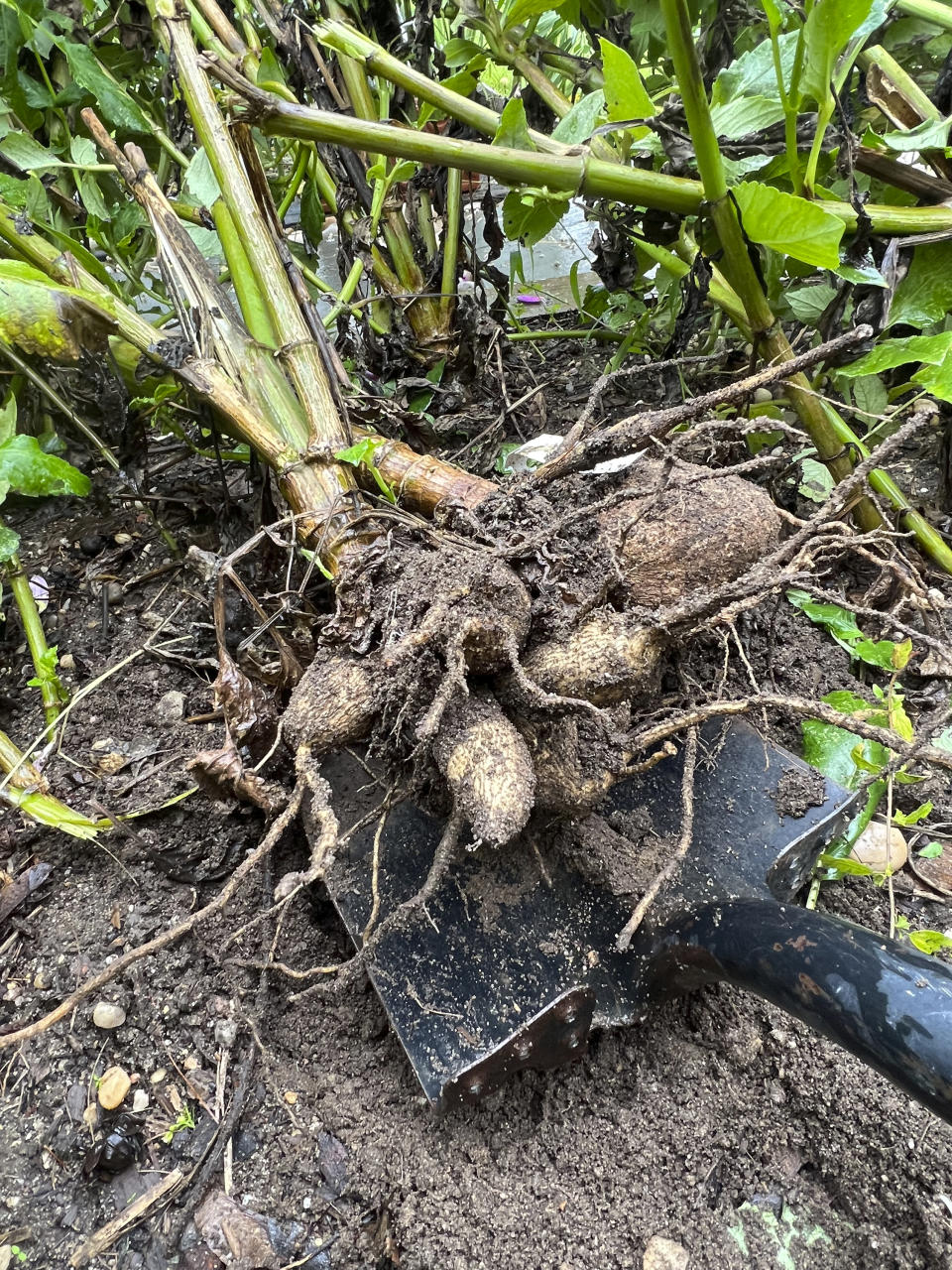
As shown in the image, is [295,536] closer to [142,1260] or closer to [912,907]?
[142,1260]

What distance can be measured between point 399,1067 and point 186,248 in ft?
3.18

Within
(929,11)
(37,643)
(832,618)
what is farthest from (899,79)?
(37,643)

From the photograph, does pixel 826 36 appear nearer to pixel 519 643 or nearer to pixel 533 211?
pixel 533 211

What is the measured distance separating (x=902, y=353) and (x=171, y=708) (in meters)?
0.99

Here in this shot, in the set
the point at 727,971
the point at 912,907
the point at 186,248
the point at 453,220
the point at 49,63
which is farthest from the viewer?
the point at 453,220

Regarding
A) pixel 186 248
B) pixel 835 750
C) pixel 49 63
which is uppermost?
pixel 49 63

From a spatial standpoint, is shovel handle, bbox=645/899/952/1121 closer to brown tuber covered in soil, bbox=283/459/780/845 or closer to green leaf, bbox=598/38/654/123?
brown tuber covered in soil, bbox=283/459/780/845

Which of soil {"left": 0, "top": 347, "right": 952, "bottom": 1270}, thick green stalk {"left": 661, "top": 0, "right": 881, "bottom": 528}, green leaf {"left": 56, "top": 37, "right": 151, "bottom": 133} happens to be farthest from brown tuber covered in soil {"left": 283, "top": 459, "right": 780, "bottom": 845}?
green leaf {"left": 56, "top": 37, "right": 151, "bottom": 133}

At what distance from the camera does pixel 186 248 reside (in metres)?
0.89

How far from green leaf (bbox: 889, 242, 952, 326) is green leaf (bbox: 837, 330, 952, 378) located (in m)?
0.07

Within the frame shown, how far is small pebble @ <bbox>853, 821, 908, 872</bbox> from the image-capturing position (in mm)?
752

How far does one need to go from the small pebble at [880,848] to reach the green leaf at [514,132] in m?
0.84

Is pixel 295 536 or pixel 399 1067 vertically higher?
pixel 295 536

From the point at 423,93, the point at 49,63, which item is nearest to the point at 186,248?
the point at 423,93
